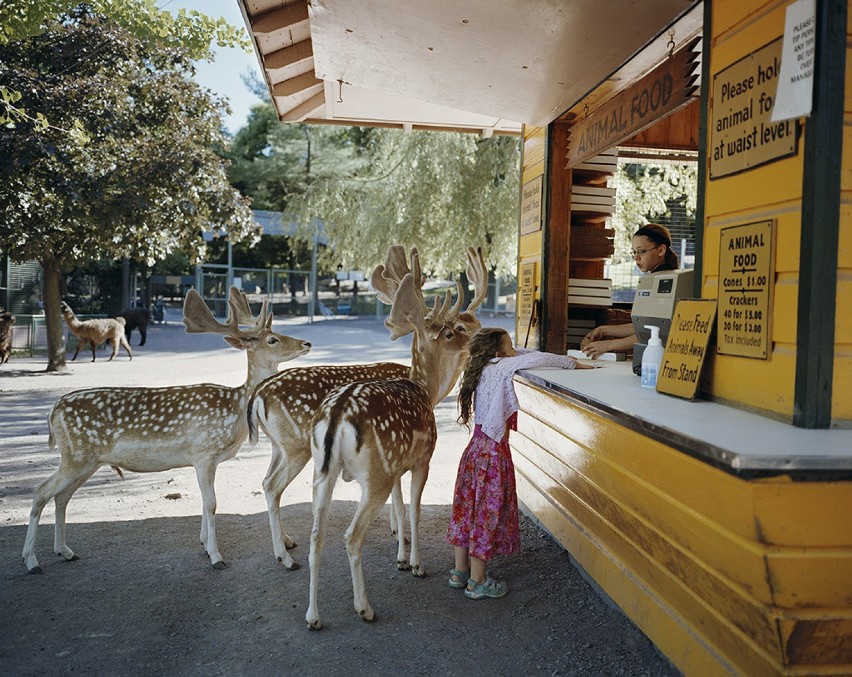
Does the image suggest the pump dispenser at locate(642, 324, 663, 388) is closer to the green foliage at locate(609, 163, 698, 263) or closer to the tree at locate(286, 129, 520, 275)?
the green foliage at locate(609, 163, 698, 263)

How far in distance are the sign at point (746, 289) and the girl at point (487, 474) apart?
1.34m

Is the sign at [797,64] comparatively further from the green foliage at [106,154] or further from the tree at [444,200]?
the tree at [444,200]

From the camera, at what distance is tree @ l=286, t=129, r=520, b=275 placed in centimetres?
1299

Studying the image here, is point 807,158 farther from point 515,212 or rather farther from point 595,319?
point 515,212

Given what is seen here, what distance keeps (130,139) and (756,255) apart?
1087 centimetres

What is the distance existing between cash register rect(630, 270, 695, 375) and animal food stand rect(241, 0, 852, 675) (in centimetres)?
28

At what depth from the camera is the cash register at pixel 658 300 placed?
405cm

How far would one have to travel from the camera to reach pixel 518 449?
567cm

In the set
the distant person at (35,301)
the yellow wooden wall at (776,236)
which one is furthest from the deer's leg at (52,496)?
the distant person at (35,301)

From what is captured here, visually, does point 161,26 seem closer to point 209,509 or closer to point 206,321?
point 206,321

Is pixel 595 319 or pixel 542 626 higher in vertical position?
pixel 595 319

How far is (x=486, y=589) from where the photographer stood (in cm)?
426

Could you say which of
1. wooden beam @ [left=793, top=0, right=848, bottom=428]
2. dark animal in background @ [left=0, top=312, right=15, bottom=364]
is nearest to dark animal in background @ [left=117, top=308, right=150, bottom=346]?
dark animal in background @ [left=0, top=312, right=15, bottom=364]

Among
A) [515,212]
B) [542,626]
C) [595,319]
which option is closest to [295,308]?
[515,212]
